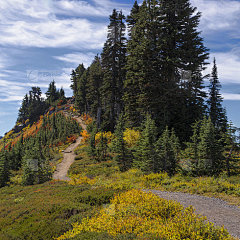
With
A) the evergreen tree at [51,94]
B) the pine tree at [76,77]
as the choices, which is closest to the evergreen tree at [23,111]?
the evergreen tree at [51,94]

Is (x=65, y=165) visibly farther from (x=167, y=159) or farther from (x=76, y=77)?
(x=76, y=77)

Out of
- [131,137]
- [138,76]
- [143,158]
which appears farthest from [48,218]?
[138,76]

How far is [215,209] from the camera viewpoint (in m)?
8.70

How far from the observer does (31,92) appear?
110 meters

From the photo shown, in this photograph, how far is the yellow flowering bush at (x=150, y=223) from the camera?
18.4 feet

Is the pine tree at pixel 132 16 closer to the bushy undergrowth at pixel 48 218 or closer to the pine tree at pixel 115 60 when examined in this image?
the pine tree at pixel 115 60

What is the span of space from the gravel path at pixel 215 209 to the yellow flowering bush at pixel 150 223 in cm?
77

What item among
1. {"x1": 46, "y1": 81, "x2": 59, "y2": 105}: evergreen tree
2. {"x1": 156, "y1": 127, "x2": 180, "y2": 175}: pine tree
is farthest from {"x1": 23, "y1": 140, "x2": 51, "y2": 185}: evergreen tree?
{"x1": 46, "y1": 81, "x2": 59, "y2": 105}: evergreen tree

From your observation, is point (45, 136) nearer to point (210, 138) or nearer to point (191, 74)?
point (191, 74)

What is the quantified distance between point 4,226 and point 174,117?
23780 mm

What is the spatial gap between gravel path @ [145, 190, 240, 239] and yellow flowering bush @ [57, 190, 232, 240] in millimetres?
766

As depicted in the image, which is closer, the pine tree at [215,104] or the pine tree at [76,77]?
the pine tree at [215,104]

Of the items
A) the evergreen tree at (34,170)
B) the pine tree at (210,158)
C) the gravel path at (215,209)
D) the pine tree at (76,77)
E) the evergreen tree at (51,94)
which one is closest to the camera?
the gravel path at (215,209)

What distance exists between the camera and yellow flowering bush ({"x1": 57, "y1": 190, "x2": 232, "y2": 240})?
5621 millimetres
